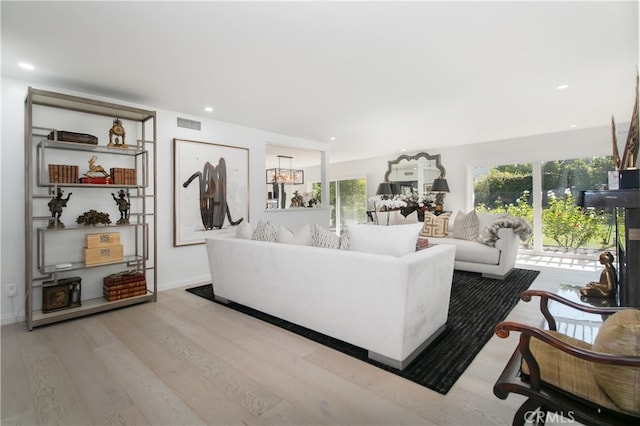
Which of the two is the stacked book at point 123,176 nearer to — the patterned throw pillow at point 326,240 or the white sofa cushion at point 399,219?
the patterned throw pillow at point 326,240

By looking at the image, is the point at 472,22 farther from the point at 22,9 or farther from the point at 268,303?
the point at 22,9

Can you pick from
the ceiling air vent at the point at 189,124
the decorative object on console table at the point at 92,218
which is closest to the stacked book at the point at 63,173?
the decorative object on console table at the point at 92,218

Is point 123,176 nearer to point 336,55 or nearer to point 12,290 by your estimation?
point 12,290

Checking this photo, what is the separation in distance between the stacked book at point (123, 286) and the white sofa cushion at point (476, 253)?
4.20m

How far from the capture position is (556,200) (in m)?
5.84

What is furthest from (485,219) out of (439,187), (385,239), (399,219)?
(385,239)

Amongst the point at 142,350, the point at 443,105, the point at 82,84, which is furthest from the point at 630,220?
the point at 82,84

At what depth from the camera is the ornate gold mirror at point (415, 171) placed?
24.2 ft

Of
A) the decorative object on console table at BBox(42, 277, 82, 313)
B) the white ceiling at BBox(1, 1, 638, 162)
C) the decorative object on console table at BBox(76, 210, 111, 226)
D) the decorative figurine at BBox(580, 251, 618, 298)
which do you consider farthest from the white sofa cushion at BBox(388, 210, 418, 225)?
the decorative object on console table at BBox(42, 277, 82, 313)

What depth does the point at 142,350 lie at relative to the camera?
231cm

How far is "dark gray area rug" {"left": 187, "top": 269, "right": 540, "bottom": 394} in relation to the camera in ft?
Result: 6.38

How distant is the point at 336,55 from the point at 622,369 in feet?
8.63

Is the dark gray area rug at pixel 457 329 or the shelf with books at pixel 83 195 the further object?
the shelf with books at pixel 83 195

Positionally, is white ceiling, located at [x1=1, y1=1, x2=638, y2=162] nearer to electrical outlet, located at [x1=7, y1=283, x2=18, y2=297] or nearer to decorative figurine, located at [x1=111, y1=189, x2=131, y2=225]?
decorative figurine, located at [x1=111, y1=189, x2=131, y2=225]
